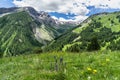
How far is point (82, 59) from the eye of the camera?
18.5m

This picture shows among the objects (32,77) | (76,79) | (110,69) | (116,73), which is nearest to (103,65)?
(110,69)

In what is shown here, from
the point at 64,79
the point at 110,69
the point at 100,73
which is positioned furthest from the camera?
the point at 110,69

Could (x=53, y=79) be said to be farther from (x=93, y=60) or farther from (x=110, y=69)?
(x=93, y=60)

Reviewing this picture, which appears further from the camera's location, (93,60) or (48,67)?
(93,60)

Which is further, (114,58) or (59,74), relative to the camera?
(114,58)

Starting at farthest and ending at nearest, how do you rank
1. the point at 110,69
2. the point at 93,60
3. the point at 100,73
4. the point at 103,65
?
the point at 93,60 < the point at 103,65 < the point at 110,69 < the point at 100,73

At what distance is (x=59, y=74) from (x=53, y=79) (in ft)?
1.49

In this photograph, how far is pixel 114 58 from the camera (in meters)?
18.0

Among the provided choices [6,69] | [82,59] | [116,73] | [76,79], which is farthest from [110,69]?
[6,69]

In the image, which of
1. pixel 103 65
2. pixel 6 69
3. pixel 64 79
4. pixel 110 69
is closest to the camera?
pixel 64 79

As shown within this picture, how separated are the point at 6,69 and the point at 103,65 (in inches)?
232

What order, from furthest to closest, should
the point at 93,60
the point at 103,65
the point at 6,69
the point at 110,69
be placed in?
the point at 93,60
the point at 6,69
the point at 103,65
the point at 110,69

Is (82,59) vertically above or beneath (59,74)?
beneath

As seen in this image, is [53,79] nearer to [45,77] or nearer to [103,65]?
[45,77]
